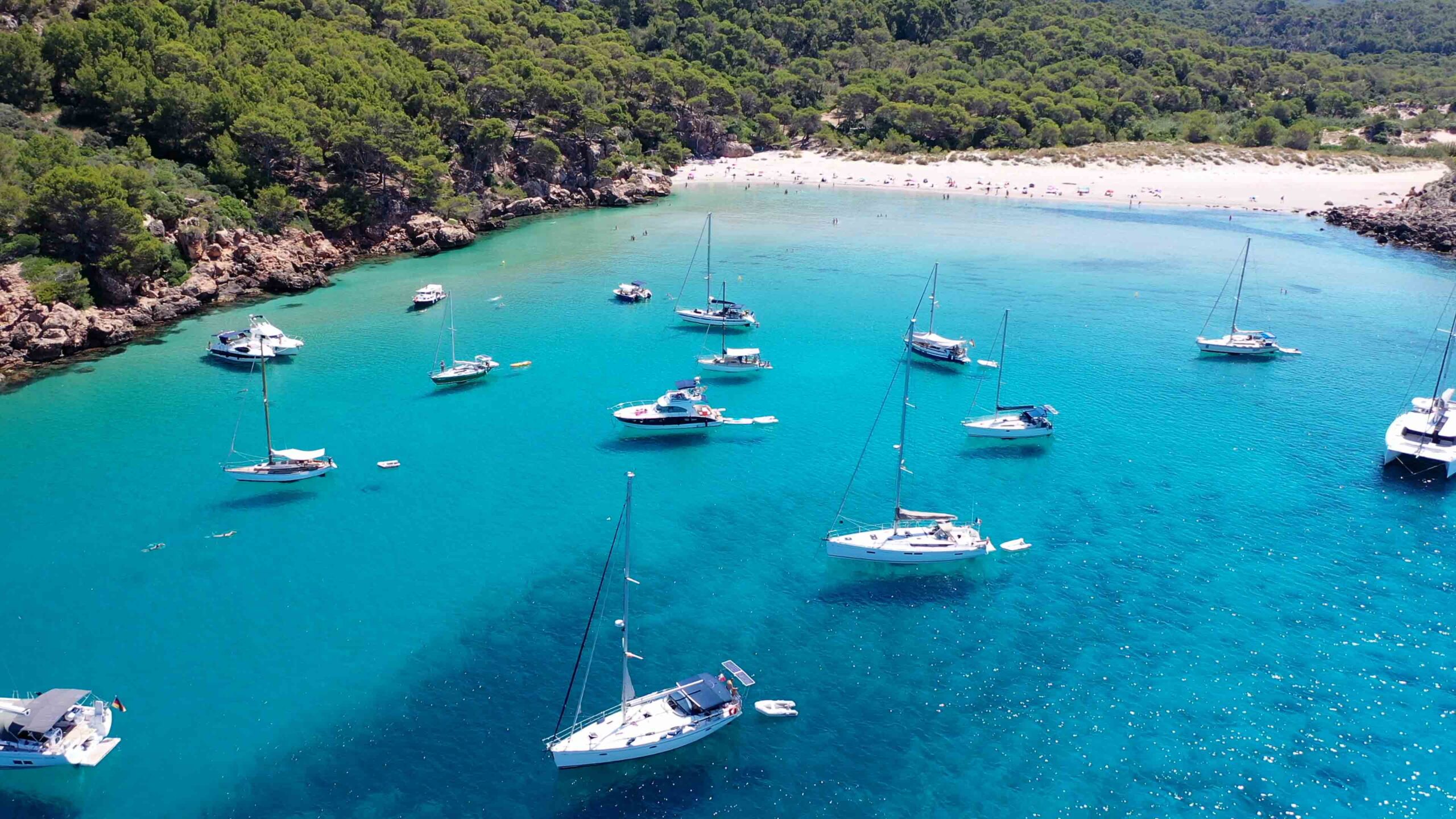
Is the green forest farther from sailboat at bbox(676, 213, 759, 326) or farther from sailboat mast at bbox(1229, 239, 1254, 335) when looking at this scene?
sailboat mast at bbox(1229, 239, 1254, 335)

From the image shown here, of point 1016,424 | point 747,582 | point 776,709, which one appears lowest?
point 776,709

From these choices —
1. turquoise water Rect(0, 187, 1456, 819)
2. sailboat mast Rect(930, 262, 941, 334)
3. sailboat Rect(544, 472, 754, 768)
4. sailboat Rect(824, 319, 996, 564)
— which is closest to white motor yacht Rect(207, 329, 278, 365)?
turquoise water Rect(0, 187, 1456, 819)

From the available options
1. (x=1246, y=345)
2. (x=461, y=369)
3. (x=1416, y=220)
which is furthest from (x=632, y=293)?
(x=1416, y=220)

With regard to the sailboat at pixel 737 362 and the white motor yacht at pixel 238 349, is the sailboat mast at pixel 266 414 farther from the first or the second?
the sailboat at pixel 737 362

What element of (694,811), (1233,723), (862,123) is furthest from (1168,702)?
(862,123)

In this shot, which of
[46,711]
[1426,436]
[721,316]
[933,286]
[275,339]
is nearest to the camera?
[46,711]

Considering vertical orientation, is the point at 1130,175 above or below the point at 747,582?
above

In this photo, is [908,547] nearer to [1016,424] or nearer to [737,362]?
[1016,424]
